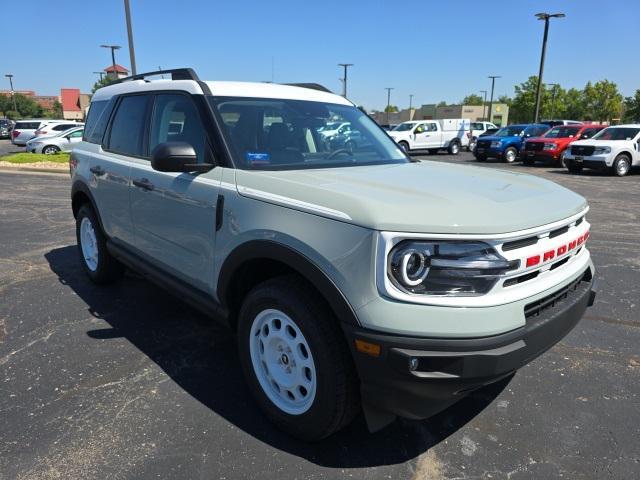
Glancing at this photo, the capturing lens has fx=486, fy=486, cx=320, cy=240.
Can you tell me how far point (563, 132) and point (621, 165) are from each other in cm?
469

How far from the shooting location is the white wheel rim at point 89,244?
16.5 feet

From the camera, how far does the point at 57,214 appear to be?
353 inches

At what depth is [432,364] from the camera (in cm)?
202

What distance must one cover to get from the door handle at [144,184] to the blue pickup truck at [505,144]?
2075 centimetres

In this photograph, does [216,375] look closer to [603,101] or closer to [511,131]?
[511,131]

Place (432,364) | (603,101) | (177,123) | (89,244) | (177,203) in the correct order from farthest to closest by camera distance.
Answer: (603,101) < (89,244) < (177,123) < (177,203) < (432,364)

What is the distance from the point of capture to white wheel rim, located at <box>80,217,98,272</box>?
5023 millimetres

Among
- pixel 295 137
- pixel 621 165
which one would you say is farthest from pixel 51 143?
pixel 621 165

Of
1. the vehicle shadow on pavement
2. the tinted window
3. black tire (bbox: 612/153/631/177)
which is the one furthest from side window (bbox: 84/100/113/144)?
black tire (bbox: 612/153/631/177)

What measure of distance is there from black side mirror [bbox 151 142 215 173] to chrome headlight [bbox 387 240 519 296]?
144cm

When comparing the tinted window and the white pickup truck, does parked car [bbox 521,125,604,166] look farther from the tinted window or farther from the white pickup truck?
the tinted window

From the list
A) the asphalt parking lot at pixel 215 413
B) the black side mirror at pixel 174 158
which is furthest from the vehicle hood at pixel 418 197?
the asphalt parking lot at pixel 215 413

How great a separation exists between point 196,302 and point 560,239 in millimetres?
2215

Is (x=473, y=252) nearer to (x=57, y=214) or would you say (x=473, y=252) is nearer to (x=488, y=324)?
(x=488, y=324)
